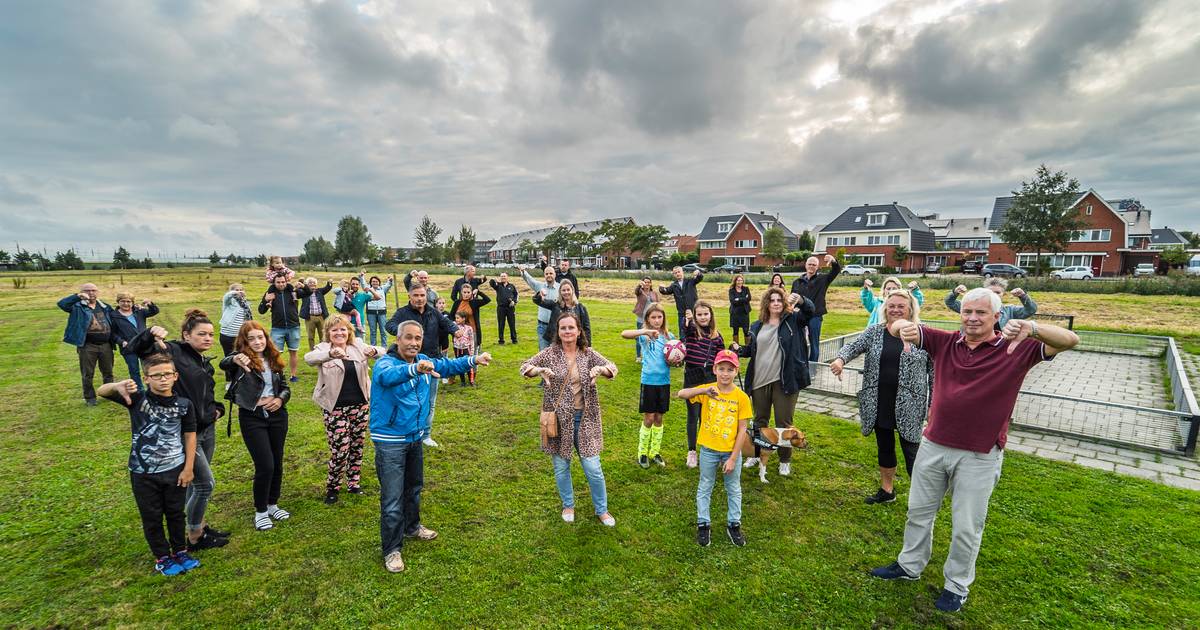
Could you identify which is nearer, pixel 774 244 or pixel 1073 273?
pixel 1073 273

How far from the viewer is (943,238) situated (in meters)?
62.2

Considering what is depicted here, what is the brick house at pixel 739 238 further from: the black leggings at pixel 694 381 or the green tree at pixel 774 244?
the black leggings at pixel 694 381

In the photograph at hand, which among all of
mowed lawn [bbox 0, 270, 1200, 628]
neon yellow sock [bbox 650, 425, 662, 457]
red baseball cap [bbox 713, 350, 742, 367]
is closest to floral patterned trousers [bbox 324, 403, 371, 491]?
mowed lawn [bbox 0, 270, 1200, 628]

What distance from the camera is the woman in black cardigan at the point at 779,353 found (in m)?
5.30

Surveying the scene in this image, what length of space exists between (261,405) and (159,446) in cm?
75

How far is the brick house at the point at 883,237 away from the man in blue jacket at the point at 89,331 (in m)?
62.6

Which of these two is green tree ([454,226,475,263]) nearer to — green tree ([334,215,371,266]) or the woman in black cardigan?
green tree ([334,215,371,266])

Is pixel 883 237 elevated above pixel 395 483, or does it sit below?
above

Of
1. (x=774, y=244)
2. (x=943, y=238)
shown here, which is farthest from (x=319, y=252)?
(x=943, y=238)

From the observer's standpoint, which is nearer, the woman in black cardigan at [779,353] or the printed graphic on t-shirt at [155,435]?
the printed graphic on t-shirt at [155,435]

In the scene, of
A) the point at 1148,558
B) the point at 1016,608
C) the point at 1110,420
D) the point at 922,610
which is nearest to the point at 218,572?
the point at 922,610

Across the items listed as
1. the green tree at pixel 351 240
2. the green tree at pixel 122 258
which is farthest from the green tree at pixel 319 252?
the green tree at pixel 122 258

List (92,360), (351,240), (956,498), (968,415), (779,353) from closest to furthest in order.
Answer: (968,415) < (956,498) < (779,353) < (92,360) < (351,240)

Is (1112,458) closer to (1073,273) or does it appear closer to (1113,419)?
(1113,419)
